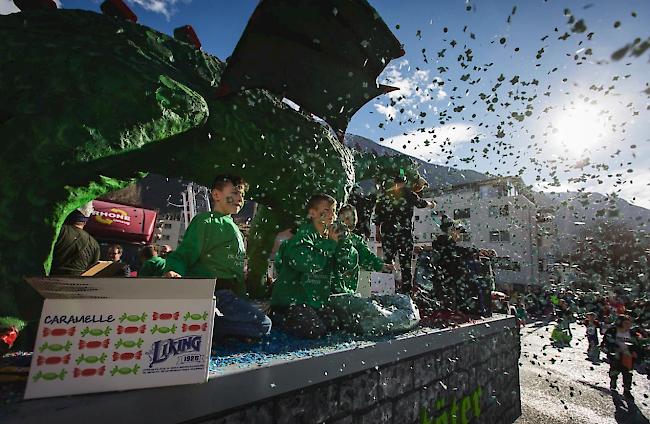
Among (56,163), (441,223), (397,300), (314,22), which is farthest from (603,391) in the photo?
(56,163)

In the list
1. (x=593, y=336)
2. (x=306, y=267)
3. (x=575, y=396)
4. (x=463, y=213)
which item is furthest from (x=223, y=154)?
(x=463, y=213)

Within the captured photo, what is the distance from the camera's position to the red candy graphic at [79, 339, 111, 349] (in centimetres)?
110

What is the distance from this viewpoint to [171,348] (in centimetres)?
124

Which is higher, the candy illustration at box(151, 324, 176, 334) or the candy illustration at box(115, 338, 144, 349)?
the candy illustration at box(151, 324, 176, 334)

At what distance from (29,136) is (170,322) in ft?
4.43

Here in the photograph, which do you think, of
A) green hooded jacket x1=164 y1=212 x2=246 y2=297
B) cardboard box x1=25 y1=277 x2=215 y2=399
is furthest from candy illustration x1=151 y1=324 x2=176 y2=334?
green hooded jacket x1=164 y1=212 x2=246 y2=297

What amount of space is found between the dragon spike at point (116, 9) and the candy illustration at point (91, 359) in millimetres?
2675

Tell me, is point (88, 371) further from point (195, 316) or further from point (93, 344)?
point (195, 316)

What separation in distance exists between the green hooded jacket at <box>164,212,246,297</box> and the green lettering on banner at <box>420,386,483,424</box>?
5.28ft

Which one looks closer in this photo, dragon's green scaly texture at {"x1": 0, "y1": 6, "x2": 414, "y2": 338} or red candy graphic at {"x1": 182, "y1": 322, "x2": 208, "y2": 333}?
red candy graphic at {"x1": 182, "y1": 322, "x2": 208, "y2": 333}

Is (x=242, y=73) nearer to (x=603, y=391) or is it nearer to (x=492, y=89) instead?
(x=492, y=89)

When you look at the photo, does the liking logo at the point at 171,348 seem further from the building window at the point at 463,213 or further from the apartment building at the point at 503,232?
the building window at the point at 463,213

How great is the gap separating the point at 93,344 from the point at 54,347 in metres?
0.10

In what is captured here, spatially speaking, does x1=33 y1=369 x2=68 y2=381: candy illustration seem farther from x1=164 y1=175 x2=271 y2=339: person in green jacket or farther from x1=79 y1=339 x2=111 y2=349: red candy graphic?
x1=164 y1=175 x2=271 y2=339: person in green jacket
